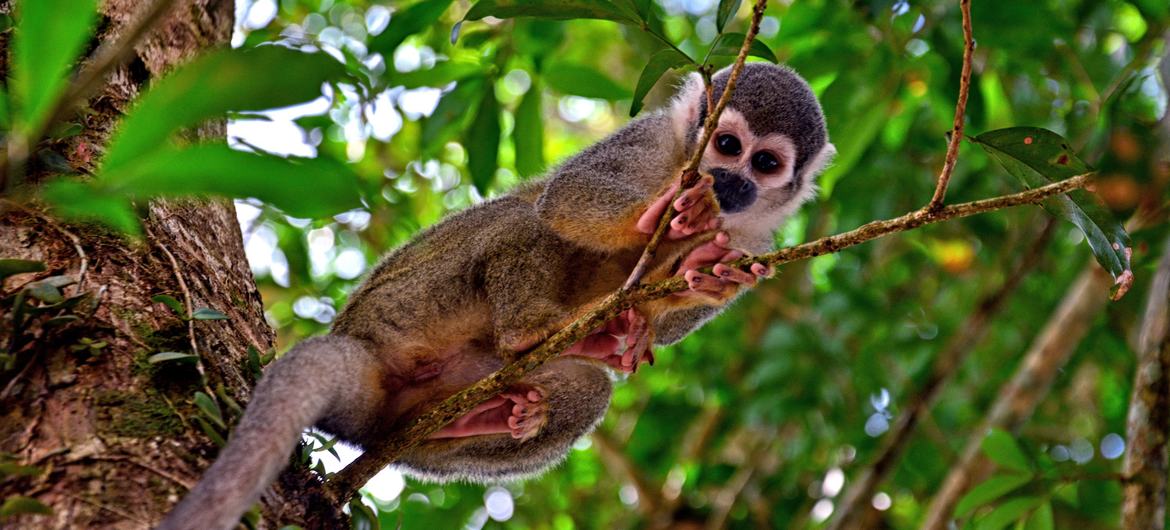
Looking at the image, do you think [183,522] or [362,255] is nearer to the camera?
[183,522]

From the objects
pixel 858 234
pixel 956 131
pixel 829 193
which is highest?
pixel 956 131

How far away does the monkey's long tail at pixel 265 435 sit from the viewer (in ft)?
5.54

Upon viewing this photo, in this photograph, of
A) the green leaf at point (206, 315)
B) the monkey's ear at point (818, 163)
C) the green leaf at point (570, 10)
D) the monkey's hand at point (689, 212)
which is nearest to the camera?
the green leaf at point (206, 315)

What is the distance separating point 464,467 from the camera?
3230mm

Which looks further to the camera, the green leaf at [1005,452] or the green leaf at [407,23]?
the green leaf at [1005,452]

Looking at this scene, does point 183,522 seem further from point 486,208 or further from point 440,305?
point 486,208

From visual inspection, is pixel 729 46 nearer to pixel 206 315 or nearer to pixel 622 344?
pixel 622 344

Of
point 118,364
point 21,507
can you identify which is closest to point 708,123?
point 118,364

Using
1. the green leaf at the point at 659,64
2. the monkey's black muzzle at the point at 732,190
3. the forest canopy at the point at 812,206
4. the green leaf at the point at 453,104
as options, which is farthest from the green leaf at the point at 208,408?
the green leaf at the point at 453,104

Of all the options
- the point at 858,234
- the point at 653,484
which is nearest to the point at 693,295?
the point at 858,234

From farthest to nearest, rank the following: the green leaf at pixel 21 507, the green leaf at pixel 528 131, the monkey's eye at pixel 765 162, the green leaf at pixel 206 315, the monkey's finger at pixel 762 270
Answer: the green leaf at pixel 528 131
the monkey's eye at pixel 765 162
the monkey's finger at pixel 762 270
the green leaf at pixel 206 315
the green leaf at pixel 21 507

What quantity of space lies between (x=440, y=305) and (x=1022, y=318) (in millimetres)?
4327

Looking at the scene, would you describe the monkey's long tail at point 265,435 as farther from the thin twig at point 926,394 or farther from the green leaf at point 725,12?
the thin twig at point 926,394

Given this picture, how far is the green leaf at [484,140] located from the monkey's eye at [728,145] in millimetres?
871
